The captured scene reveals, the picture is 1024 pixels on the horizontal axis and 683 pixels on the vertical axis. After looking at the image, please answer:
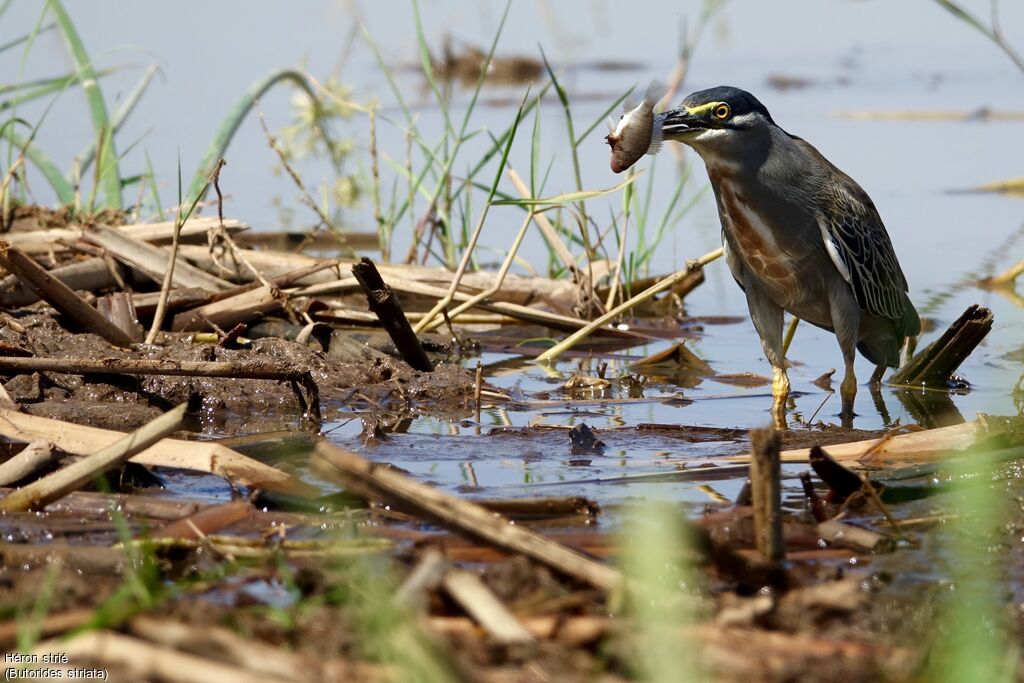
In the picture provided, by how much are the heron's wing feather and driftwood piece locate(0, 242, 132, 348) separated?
2981 millimetres

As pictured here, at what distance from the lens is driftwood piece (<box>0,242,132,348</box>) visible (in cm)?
481

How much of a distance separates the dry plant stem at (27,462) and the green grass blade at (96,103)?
3.71 metres

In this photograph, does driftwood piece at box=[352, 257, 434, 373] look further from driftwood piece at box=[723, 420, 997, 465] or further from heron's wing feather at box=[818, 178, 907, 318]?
heron's wing feather at box=[818, 178, 907, 318]

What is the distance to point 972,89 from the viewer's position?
17000 mm

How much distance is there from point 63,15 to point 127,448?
4626 mm

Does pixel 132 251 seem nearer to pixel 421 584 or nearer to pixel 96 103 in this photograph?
pixel 96 103

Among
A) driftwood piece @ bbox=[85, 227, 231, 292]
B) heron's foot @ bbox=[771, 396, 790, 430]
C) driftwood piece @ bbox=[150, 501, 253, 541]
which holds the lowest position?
heron's foot @ bbox=[771, 396, 790, 430]

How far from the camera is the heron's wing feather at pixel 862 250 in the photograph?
5.79m

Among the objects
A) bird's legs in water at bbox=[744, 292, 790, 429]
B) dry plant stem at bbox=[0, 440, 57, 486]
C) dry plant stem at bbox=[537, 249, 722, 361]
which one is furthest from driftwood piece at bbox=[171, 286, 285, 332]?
dry plant stem at bbox=[0, 440, 57, 486]

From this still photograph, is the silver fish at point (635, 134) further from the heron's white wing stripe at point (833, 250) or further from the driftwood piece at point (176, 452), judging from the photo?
the driftwood piece at point (176, 452)

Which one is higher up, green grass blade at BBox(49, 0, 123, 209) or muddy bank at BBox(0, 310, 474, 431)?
green grass blade at BBox(49, 0, 123, 209)

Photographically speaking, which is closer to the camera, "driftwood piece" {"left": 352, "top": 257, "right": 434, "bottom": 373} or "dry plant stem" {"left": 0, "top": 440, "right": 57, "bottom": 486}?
"dry plant stem" {"left": 0, "top": 440, "right": 57, "bottom": 486}

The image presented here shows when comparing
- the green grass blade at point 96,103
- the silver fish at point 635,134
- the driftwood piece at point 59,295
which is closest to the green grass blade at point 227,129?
the green grass blade at point 96,103

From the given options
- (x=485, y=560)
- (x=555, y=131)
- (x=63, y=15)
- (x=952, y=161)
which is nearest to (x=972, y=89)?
(x=952, y=161)
